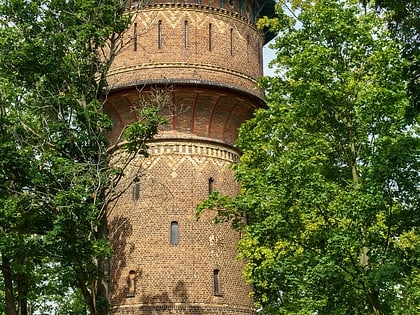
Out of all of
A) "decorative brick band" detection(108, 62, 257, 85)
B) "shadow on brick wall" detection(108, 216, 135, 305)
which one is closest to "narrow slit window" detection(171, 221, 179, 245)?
"shadow on brick wall" detection(108, 216, 135, 305)

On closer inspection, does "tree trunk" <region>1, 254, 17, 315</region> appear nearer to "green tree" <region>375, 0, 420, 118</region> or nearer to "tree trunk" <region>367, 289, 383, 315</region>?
"tree trunk" <region>367, 289, 383, 315</region>

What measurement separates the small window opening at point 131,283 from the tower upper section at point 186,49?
5.07m

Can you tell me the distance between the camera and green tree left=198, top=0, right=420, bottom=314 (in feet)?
37.0

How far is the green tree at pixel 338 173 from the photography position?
11289 mm

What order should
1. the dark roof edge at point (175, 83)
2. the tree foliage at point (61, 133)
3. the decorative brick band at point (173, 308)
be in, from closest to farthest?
the tree foliage at point (61, 133)
the decorative brick band at point (173, 308)
the dark roof edge at point (175, 83)

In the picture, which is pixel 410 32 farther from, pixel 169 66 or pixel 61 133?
pixel 169 66

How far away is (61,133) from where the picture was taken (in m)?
12.9

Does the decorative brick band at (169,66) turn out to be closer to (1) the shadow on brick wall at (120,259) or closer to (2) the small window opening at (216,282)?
(1) the shadow on brick wall at (120,259)

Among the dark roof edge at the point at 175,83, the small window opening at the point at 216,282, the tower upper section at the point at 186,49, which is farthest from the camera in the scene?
the tower upper section at the point at 186,49

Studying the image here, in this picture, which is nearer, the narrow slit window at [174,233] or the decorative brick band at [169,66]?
the narrow slit window at [174,233]

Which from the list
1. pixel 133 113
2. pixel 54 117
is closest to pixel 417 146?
pixel 54 117

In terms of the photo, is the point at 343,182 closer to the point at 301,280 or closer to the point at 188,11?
the point at 301,280

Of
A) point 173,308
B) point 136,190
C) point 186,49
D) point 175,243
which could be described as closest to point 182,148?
point 136,190

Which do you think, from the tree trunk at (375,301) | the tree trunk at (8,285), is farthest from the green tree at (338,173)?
the tree trunk at (8,285)
